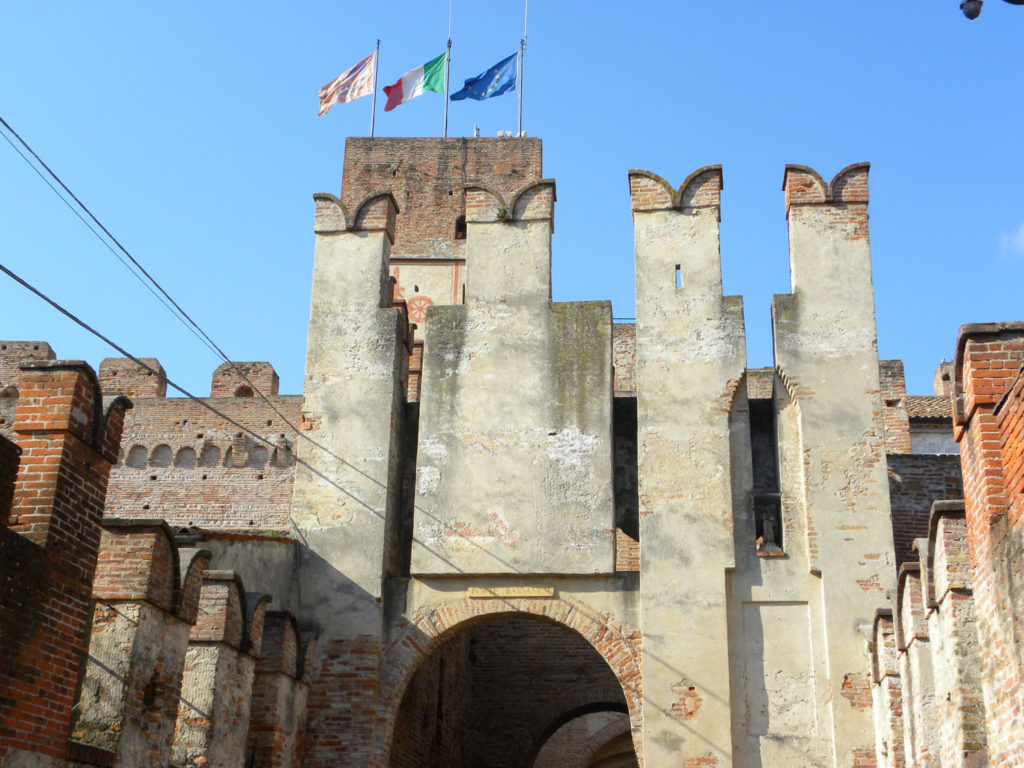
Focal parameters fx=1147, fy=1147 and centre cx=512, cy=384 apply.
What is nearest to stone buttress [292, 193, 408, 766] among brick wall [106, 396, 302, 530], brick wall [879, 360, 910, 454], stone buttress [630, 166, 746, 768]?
stone buttress [630, 166, 746, 768]

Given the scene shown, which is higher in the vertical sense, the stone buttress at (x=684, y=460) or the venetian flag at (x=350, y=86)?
the venetian flag at (x=350, y=86)

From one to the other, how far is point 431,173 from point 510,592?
14182 mm

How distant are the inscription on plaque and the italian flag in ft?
44.1

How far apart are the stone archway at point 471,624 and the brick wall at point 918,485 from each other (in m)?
4.38

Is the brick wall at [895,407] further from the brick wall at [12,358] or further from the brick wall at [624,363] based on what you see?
the brick wall at [12,358]

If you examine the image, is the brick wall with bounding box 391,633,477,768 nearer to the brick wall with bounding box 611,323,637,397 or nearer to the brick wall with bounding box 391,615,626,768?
the brick wall with bounding box 391,615,626,768

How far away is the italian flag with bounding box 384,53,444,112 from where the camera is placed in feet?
74.6

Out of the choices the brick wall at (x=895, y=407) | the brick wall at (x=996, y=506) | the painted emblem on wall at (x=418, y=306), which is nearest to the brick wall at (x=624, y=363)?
the painted emblem on wall at (x=418, y=306)

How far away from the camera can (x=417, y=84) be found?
2284 cm

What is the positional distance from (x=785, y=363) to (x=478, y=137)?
46.5ft

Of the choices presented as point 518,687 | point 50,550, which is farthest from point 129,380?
point 50,550

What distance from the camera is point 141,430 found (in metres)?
23.8

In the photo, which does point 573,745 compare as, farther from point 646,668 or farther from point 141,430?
point 646,668

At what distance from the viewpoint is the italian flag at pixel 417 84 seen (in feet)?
74.6
